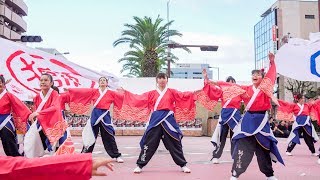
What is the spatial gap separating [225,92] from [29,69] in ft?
12.7

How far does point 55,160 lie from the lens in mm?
1914

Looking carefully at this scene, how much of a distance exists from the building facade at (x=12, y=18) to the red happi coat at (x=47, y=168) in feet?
123

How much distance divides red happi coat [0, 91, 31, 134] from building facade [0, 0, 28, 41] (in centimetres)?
3264

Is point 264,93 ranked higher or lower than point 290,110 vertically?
higher

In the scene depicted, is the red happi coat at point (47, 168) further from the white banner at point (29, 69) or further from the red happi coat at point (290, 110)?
the red happi coat at point (290, 110)

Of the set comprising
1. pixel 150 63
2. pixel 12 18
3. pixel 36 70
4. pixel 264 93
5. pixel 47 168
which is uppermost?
pixel 12 18

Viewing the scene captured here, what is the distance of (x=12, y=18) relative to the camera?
40.6 m

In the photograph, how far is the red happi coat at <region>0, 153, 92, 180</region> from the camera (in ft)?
6.15

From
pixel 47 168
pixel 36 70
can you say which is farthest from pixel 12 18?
pixel 47 168

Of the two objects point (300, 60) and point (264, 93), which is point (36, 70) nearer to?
point (264, 93)

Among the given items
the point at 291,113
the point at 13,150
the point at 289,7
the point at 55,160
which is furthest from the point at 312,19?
the point at 55,160

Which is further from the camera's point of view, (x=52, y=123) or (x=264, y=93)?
(x=264, y=93)

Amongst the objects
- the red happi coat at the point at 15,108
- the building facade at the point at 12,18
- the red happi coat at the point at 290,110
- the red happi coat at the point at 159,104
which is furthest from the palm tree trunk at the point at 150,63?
the red happi coat at the point at 15,108

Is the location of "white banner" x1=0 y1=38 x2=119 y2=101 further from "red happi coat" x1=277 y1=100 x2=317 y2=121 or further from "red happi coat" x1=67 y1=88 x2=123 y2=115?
"red happi coat" x1=277 y1=100 x2=317 y2=121
